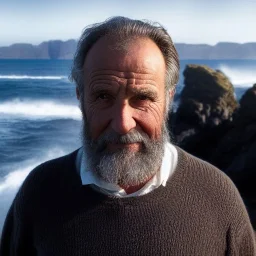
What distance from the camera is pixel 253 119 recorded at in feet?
42.1

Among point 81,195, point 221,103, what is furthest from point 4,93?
point 81,195

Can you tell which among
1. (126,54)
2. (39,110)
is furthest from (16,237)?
(39,110)

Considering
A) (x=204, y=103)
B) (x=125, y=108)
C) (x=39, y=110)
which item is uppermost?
(x=125, y=108)

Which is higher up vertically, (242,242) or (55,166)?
(55,166)

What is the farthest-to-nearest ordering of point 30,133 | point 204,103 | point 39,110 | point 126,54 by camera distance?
point 39,110
point 30,133
point 204,103
point 126,54

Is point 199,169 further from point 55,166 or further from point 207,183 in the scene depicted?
point 55,166

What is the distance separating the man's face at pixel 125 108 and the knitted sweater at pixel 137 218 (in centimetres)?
14

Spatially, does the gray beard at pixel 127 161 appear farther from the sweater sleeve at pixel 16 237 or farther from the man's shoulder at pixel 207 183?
the sweater sleeve at pixel 16 237

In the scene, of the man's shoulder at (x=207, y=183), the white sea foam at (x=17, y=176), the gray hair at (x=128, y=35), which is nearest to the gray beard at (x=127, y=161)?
the man's shoulder at (x=207, y=183)

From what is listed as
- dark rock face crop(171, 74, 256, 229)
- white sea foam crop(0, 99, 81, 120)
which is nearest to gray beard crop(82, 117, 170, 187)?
dark rock face crop(171, 74, 256, 229)

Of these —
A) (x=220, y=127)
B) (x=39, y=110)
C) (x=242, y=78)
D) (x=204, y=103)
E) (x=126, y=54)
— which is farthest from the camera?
(x=242, y=78)

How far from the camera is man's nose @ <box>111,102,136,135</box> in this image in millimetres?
1799

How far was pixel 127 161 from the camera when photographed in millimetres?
1896

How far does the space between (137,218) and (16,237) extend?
648mm
